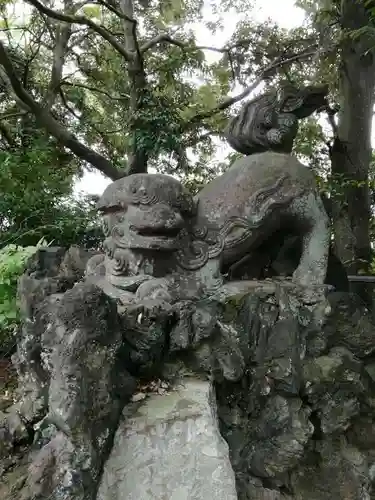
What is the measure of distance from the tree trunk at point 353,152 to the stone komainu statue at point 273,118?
2.39 metres

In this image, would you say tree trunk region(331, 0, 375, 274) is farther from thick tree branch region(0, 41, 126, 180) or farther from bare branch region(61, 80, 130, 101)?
bare branch region(61, 80, 130, 101)

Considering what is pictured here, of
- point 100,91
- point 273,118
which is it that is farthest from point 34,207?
point 100,91

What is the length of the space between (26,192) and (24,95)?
198cm

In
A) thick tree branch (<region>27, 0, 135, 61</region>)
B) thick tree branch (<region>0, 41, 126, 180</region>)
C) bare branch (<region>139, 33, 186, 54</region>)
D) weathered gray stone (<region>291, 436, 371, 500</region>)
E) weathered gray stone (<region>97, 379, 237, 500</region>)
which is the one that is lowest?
weathered gray stone (<region>291, 436, 371, 500</region>)

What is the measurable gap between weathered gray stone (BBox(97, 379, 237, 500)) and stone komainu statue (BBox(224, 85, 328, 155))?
69.0 inches

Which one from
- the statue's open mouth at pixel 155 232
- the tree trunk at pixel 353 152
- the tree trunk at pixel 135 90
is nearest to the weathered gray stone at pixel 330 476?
the statue's open mouth at pixel 155 232

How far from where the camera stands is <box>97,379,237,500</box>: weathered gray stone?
5.25 feet

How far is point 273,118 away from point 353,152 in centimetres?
291

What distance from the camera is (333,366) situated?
2.33 m

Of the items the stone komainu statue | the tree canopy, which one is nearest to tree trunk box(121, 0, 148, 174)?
the tree canopy

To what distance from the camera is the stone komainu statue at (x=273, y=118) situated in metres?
3.00

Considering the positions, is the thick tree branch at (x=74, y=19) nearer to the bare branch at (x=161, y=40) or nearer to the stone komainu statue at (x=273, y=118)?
the bare branch at (x=161, y=40)

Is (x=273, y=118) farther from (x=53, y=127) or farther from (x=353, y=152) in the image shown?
(x=53, y=127)

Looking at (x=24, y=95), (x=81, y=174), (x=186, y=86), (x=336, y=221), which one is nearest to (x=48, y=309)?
(x=336, y=221)
